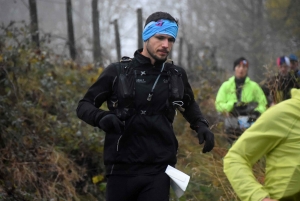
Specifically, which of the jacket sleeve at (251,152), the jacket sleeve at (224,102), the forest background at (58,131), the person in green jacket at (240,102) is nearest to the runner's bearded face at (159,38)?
the jacket sleeve at (251,152)

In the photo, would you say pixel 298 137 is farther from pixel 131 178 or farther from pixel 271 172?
pixel 131 178

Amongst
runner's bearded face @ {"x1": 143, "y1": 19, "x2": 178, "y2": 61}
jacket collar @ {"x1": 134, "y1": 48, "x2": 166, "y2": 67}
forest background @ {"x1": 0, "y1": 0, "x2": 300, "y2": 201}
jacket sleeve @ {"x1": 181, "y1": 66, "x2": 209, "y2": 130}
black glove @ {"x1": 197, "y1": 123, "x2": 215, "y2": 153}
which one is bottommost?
forest background @ {"x1": 0, "y1": 0, "x2": 300, "y2": 201}

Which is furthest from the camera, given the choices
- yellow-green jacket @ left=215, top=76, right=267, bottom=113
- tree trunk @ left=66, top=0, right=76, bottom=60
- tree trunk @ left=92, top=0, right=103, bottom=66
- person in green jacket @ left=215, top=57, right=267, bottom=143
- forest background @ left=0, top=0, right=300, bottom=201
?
tree trunk @ left=92, top=0, right=103, bottom=66

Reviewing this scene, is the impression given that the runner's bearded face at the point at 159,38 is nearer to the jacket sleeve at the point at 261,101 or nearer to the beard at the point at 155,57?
the beard at the point at 155,57

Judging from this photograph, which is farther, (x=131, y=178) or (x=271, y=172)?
(x=131, y=178)

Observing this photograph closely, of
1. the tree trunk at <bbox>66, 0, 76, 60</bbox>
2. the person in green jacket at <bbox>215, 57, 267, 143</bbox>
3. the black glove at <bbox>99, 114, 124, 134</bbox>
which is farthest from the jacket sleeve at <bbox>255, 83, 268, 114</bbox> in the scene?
the tree trunk at <bbox>66, 0, 76, 60</bbox>

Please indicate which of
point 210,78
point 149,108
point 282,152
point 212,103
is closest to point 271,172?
point 282,152

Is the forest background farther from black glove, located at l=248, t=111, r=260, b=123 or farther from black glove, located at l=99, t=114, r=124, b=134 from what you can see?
black glove, located at l=99, t=114, r=124, b=134

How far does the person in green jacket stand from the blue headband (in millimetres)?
3172

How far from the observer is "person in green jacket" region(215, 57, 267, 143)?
759 cm

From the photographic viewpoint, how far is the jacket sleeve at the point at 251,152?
9.12 ft

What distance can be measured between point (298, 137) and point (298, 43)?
44.1 feet

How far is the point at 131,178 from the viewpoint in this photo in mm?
4152

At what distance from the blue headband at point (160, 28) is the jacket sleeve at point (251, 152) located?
1.71m
